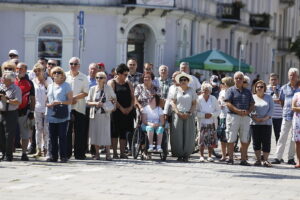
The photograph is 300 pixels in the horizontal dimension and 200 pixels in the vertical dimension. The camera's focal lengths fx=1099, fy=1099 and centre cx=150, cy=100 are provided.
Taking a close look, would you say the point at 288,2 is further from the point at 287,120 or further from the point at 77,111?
the point at 77,111

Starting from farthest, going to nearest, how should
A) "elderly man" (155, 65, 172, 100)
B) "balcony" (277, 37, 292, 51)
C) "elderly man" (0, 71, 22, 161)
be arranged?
1. "balcony" (277, 37, 292, 51)
2. "elderly man" (155, 65, 172, 100)
3. "elderly man" (0, 71, 22, 161)

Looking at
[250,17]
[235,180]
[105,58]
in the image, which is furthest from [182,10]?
[235,180]

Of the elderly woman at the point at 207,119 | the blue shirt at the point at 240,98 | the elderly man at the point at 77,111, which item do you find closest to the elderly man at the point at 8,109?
the elderly man at the point at 77,111

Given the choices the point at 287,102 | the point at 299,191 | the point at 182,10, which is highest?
the point at 182,10

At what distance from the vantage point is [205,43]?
182ft

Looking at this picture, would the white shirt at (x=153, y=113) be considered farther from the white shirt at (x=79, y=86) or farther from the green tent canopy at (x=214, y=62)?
the green tent canopy at (x=214, y=62)

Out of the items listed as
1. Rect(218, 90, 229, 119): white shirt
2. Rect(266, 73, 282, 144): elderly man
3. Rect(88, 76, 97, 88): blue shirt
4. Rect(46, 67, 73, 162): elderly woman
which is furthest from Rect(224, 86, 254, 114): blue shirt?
Rect(46, 67, 73, 162): elderly woman

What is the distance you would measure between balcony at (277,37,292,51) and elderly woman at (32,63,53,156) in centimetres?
5898

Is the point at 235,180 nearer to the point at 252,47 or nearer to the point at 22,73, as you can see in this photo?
the point at 22,73

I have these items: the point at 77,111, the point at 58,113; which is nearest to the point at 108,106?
the point at 77,111

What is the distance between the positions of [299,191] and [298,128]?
5.21 metres

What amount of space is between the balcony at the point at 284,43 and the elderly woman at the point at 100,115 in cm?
5888

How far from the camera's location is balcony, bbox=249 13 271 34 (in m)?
66.9

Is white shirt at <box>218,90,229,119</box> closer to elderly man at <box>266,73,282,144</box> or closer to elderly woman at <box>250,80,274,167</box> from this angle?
elderly man at <box>266,73,282,144</box>
